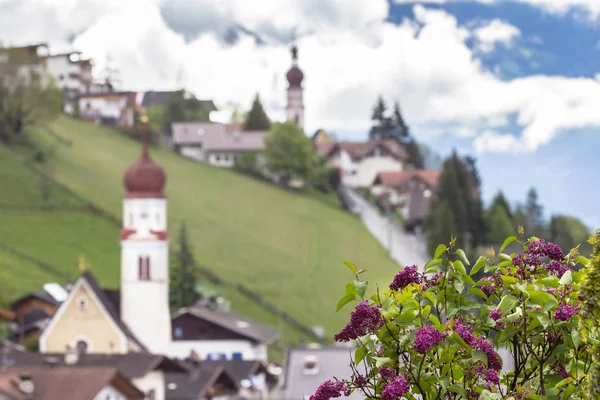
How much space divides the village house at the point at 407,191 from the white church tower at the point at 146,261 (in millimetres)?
50198

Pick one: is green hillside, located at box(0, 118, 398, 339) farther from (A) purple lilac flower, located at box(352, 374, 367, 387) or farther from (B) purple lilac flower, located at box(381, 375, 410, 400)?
(B) purple lilac flower, located at box(381, 375, 410, 400)

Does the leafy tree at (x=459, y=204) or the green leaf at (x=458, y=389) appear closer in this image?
the green leaf at (x=458, y=389)

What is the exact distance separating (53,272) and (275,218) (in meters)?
29.7

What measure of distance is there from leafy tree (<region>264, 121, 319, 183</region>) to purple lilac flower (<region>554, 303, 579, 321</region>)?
360 feet

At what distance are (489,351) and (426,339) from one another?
48cm

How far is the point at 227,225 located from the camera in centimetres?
9712

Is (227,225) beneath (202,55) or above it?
beneath

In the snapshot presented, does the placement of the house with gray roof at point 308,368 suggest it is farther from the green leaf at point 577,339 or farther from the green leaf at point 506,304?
the green leaf at point 577,339

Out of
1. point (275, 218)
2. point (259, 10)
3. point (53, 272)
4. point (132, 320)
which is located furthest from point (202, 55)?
point (132, 320)

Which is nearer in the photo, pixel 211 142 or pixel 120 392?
pixel 120 392

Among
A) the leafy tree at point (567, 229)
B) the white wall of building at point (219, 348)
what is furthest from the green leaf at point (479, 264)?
the leafy tree at point (567, 229)

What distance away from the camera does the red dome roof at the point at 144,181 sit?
6259 centimetres

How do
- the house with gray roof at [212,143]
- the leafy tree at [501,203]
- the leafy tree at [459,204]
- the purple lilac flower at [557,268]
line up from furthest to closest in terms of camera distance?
1. the house with gray roof at [212,143]
2. the leafy tree at [501,203]
3. the leafy tree at [459,204]
4. the purple lilac flower at [557,268]

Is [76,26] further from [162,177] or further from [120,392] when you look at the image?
[120,392]
